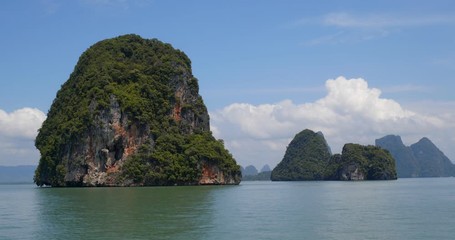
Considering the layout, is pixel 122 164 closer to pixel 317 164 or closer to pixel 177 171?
pixel 177 171

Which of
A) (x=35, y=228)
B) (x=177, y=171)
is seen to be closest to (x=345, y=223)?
(x=35, y=228)

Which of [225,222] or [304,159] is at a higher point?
[304,159]

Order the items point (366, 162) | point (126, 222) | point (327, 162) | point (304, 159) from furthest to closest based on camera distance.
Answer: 1. point (327, 162)
2. point (304, 159)
3. point (366, 162)
4. point (126, 222)

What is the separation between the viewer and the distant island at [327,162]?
136m

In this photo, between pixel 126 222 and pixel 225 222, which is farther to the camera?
pixel 225 222

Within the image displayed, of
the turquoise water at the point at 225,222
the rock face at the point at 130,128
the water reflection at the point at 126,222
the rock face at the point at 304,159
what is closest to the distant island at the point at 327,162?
the rock face at the point at 304,159

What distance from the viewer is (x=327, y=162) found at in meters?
165

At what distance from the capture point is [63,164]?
259 ft

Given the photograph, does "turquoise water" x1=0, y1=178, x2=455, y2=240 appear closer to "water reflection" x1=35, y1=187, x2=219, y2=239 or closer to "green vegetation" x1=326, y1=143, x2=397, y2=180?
"water reflection" x1=35, y1=187, x2=219, y2=239

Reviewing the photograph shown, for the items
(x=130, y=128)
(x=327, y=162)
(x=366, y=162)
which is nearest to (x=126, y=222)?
(x=130, y=128)

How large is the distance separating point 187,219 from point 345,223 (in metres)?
7.91

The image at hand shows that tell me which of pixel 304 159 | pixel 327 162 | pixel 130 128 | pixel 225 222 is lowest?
pixel 225 222

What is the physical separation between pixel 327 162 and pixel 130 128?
322 ft

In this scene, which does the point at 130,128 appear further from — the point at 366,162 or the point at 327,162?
the point at 327,162
